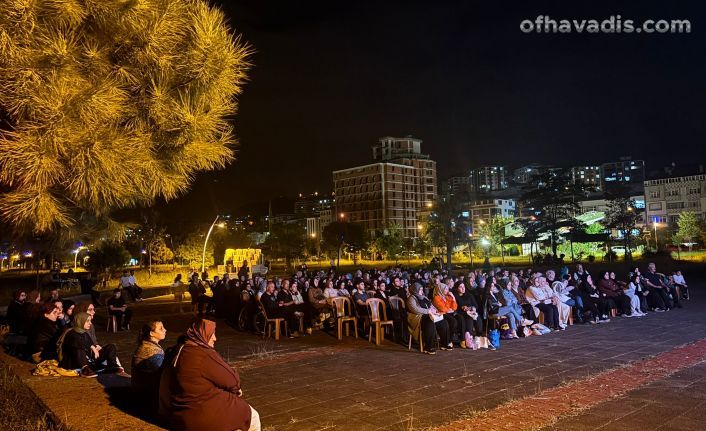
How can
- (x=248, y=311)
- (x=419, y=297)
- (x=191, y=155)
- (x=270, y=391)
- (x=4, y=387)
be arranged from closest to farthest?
1. (x=191, y=155)
2. (x=4, y=387)
3. (x=270, y=391)
4. (x=419, y=297)
5. (x=248, y=311)

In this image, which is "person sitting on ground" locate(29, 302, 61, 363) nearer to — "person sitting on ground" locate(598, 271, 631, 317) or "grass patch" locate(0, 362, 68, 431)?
"grass patch" locate(0, 362, 68, 431)

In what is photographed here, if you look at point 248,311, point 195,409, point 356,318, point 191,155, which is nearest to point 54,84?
point 191,155

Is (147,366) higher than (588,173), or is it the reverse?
(588,173)

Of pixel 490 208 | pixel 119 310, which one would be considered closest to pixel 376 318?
pixel 119 310

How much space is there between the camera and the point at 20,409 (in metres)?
4.94

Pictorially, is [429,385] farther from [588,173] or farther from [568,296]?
[588,173]

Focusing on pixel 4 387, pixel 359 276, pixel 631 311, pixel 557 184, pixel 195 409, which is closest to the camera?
pixel 195 409

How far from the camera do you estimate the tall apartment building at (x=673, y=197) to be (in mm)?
80250

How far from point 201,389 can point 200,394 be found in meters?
0.04

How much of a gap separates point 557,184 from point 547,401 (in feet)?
132

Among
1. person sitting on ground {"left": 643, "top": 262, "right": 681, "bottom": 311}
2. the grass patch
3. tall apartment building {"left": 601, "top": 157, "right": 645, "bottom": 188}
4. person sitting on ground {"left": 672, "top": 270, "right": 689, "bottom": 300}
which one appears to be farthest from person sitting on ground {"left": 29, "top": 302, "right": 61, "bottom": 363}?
tall apartment building {"left": 601, "top": 157, "right": 645, "bottom": 188}

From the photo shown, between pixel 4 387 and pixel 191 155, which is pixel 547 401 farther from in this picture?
pixel 4 387

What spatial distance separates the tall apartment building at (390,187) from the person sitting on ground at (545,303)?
10743cm

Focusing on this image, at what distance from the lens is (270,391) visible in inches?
266
